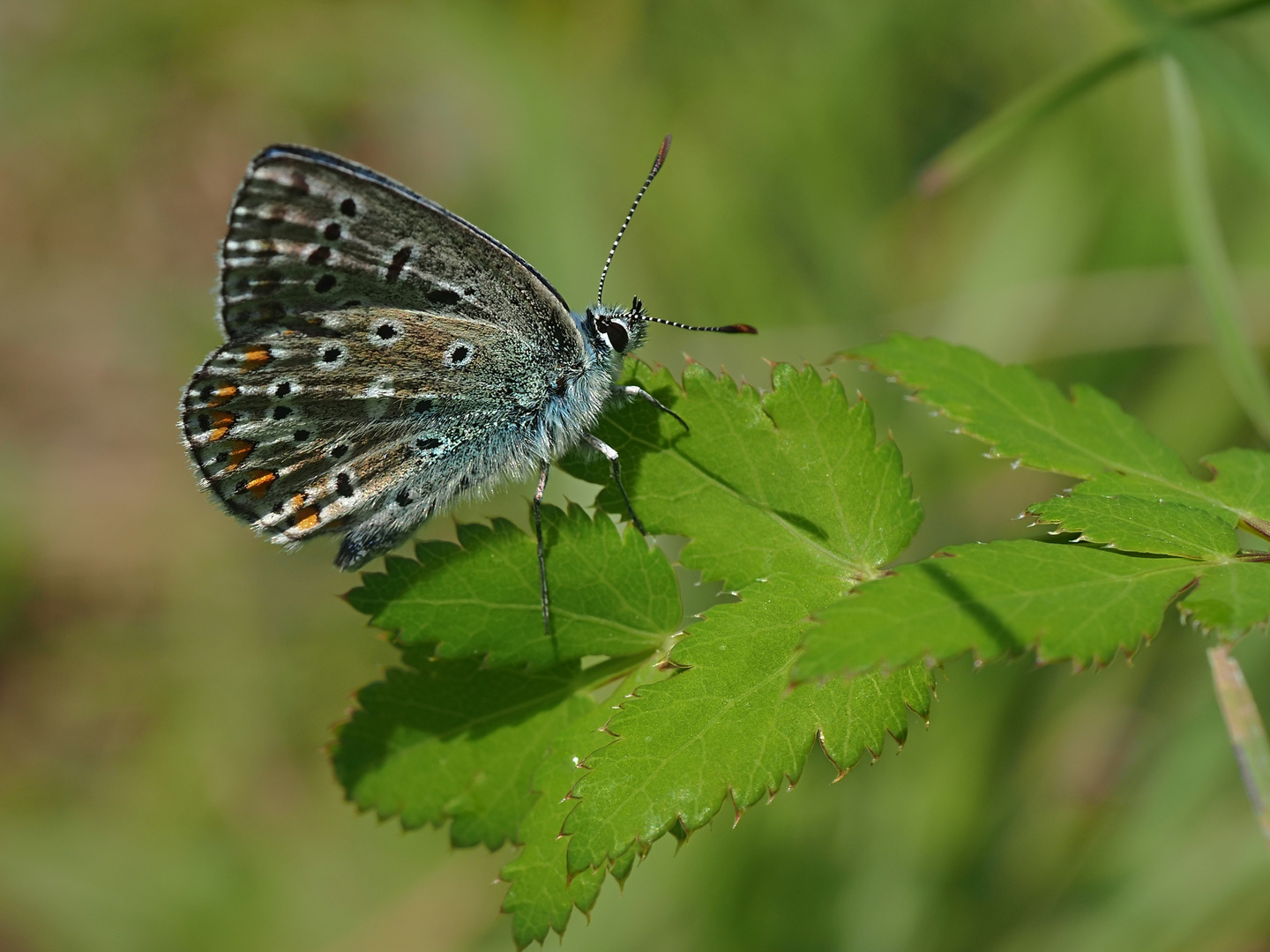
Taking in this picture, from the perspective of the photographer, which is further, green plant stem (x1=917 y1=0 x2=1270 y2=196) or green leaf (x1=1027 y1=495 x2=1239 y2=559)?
green plant stem (x1=917 y1=0 x2=1270 y2=196)

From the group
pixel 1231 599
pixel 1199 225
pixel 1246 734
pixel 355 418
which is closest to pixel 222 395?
pixel 355 418

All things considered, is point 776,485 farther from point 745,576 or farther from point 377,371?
point 377,371

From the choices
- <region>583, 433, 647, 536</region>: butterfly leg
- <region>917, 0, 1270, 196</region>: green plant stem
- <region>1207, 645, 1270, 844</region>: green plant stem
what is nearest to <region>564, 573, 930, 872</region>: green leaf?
<region>583, 433, 647, 536</region>: butterfly leg

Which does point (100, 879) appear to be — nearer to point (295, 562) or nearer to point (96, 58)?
point (295, 562)

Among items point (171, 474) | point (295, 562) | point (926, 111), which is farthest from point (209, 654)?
point (926, 111)

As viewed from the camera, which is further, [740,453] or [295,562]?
[295,562]

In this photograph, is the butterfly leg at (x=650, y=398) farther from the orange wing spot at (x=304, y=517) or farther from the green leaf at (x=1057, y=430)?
the orange wing spot at (x=304, y=517)

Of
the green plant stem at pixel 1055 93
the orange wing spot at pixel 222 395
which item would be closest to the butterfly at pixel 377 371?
the orange wing spot at pixel 222 395

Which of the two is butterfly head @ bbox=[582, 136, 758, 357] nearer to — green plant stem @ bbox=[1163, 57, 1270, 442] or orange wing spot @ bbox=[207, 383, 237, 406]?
orange wing spot @ bbox=[207, 383, 237, 406]
